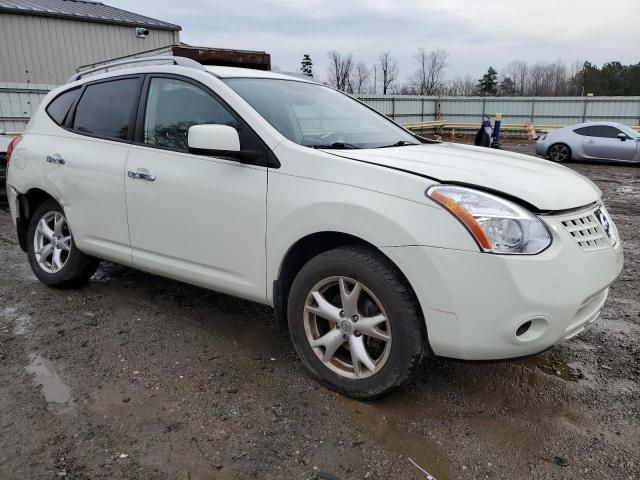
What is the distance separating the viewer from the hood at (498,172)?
244 cm

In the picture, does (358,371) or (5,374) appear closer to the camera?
(358,371)

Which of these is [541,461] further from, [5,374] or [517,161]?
[5,374]

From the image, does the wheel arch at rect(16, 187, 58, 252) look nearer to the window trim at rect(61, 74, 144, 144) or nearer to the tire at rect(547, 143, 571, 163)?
the window trim at rect(61, 74, 144, 144)

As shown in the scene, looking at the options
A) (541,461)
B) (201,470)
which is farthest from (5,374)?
A: (541,461)

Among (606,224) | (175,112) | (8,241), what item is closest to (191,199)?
(175,112)

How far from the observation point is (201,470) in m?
2.26

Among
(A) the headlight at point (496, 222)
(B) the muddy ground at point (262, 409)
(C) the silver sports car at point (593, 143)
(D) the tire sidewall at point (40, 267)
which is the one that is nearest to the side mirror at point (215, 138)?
(A) the headlight at point (496, 222)

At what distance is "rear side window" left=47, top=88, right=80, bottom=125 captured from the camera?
13.9 feet

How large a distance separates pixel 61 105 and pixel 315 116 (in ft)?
7.60

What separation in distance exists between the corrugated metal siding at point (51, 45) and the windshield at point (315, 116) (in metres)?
18.7

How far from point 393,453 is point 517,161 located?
1791mm

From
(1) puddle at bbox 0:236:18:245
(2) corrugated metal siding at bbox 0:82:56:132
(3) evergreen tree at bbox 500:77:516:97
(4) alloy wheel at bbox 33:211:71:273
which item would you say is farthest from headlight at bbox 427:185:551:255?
(3) evergreen tree at bbox 500:77:516:97

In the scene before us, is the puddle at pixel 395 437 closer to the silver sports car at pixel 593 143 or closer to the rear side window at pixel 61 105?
the rear side window at pixel 61 105

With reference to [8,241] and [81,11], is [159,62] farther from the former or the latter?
[81,11]
